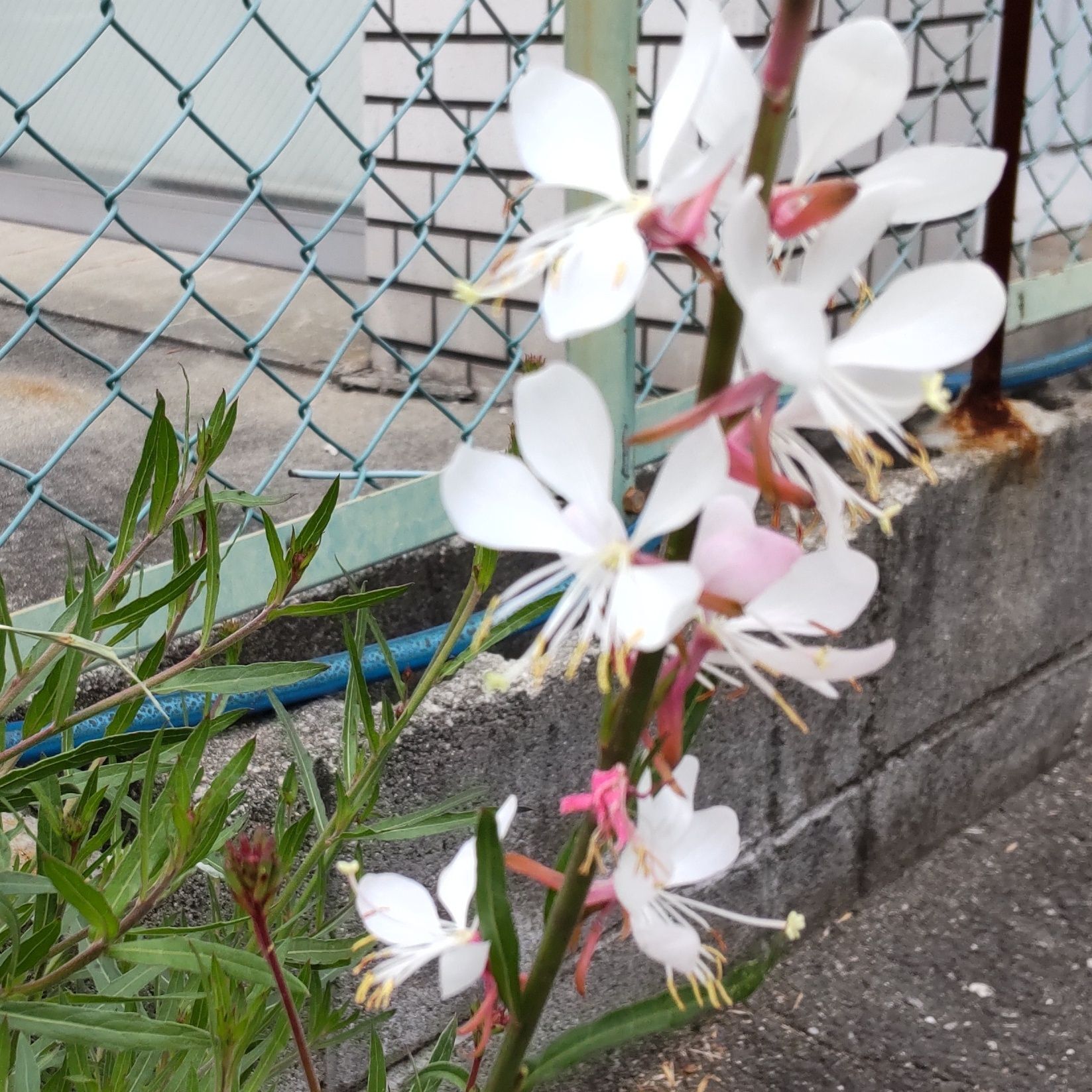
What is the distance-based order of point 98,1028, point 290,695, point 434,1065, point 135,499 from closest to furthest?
point 98,1028, point 434,1065, point 135,499, point 290,695

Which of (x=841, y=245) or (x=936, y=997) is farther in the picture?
(x=936, y=997)

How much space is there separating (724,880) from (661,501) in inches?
56.4

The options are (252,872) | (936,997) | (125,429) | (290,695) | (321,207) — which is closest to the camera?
(252,872)

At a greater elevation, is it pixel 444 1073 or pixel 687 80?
pixel 687 80

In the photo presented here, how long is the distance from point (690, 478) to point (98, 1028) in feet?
1.76

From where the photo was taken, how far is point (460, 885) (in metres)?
0.56

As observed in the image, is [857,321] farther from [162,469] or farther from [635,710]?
[162,469]

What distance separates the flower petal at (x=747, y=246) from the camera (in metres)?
A: 0.32

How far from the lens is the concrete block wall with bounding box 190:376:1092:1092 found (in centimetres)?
133

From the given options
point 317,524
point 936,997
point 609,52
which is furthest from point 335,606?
point 936,997

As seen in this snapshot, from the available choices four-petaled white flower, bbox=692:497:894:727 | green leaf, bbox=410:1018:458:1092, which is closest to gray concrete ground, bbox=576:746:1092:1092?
green leaf, bbox=410:1018:458:1092

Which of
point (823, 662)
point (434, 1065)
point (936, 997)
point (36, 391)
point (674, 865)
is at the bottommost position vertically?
point (936, 997)

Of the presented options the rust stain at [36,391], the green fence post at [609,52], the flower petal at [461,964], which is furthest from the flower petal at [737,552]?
the rust stain at [36,391]

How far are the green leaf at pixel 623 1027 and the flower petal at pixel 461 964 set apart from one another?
0.05 meters
